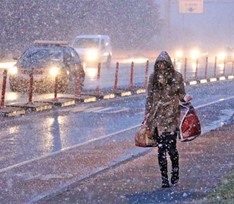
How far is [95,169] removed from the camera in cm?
1120

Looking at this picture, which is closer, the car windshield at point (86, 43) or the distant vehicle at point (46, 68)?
the distant vehicle at point (46, 68)

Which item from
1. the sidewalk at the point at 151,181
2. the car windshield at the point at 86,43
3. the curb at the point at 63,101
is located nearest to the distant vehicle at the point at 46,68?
the curb at the point at 63,101

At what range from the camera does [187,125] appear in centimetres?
961

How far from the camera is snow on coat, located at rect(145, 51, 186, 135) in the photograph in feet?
31.0

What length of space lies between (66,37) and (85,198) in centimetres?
5182

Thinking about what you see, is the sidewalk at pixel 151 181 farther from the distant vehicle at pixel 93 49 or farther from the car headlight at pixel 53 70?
the distant vehicle at pixel 93 49

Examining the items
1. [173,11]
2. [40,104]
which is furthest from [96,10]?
[173,11]

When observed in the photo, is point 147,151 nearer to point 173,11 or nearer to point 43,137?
point 43,137

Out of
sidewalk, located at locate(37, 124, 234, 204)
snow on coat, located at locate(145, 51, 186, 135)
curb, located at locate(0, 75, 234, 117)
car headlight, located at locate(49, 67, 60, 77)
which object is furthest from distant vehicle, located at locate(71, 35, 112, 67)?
snow on coat, located at locate(145, 51, 186, 135)

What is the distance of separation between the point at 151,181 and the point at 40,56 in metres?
16.2

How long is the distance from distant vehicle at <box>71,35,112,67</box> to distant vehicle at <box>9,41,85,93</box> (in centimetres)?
1764

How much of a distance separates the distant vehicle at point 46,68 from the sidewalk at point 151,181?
11.9 meters

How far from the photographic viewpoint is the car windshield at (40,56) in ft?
82.9

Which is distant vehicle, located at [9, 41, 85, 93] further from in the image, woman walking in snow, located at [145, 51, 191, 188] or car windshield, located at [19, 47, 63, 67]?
woman walking in snow, located at [145, 51, 191, 188]
